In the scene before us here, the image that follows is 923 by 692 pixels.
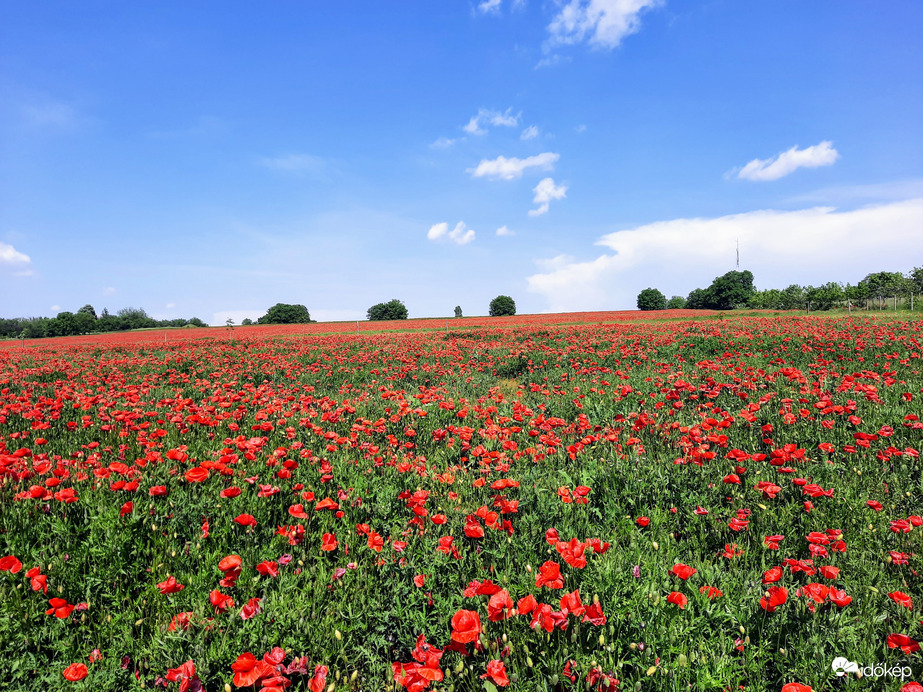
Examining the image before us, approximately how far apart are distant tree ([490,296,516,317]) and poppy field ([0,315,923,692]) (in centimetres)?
8966

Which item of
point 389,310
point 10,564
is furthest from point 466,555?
point 389,310

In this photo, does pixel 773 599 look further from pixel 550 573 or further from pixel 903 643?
pixel 550 573

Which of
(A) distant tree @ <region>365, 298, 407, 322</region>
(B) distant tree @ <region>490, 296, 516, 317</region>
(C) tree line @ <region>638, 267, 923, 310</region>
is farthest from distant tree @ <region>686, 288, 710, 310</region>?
(A) distant tree @ <region>365, 298, 407, 322</region>

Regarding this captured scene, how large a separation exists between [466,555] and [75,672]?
6.77 feet

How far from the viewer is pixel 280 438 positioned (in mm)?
5082

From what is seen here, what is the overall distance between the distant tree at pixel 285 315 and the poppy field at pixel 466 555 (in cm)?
8753

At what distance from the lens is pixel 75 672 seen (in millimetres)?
1954

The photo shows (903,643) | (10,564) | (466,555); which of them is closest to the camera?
(903,643)

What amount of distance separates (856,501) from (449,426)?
392 centimetres

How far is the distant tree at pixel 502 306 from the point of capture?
9500cm

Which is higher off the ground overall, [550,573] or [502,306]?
[502,306]

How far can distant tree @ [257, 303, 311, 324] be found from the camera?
289 ft

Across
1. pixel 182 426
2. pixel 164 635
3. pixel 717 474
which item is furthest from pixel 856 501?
pixel 182 426

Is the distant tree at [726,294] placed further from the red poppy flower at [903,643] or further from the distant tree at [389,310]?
the red poppy flower at [903,643]
